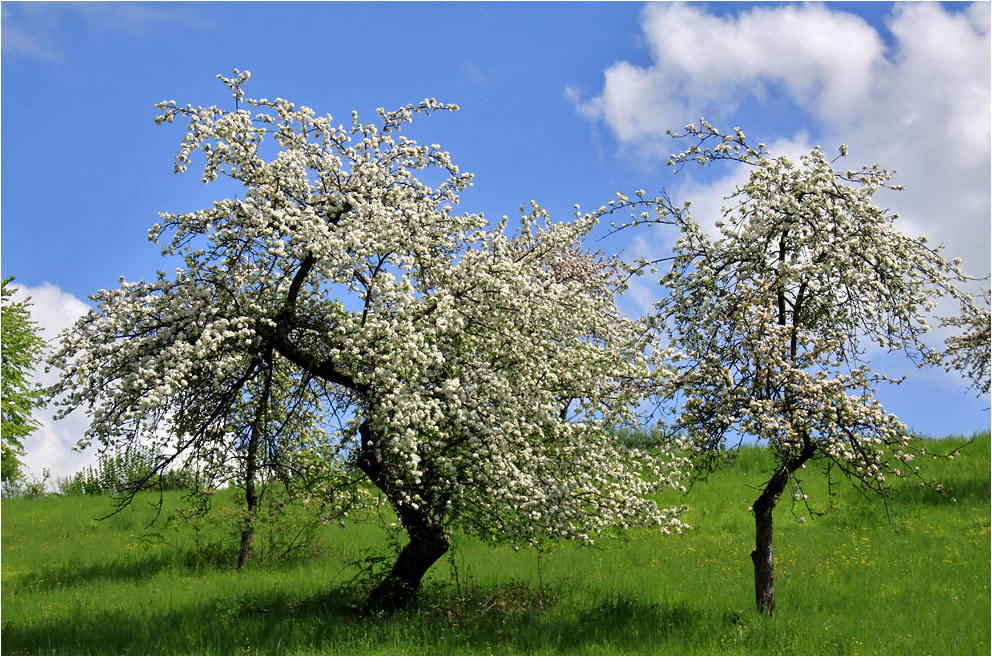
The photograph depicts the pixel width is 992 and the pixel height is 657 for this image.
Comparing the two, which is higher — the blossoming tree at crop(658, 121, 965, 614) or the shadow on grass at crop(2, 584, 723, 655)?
the blossoming tree at crop(658, 121, 965, 614)

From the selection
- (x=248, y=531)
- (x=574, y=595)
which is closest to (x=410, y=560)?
(x=574, y=595)

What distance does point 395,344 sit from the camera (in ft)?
40.4

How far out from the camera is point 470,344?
14312 mm

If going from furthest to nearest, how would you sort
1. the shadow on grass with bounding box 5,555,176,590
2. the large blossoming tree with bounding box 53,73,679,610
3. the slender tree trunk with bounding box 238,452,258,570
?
the shadow on grass with bounding box 5,555,176,590 → the slender tree trunk with bounding box 238,452,258,570 → the large blossoming tree with bounding box 53,73,679,610

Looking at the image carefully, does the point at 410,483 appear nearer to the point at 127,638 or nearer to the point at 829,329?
the point at 127,638

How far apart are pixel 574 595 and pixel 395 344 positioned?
7884 mm

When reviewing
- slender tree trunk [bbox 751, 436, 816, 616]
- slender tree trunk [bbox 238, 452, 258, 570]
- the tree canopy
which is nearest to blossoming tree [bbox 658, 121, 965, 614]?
slender tree trunk [bbox 751, 436, 816, 616]

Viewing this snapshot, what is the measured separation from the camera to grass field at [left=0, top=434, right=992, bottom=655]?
1430 cm

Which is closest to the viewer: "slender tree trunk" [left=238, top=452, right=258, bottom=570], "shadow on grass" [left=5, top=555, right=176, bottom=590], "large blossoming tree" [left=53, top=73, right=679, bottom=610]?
"large blossoming tree" [left=53, top=73, right=679, bottom=610]

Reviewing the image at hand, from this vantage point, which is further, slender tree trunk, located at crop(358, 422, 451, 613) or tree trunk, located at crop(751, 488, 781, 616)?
slender tree trunk, located at crop(358, 422, 451, 613)

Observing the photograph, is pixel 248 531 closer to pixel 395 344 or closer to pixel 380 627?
pixel 380 627

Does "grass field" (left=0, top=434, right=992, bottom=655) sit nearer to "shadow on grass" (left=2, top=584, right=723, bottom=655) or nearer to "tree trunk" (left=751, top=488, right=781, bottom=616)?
"shadow on grass" (left=2, top=584, right=723, bottom=655)

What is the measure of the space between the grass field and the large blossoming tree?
5.72ft

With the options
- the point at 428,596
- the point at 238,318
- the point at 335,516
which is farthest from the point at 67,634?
the point at 238,318
